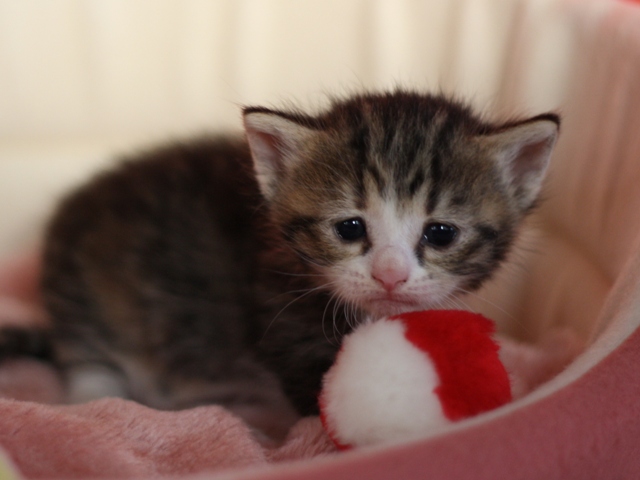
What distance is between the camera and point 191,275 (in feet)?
5.82

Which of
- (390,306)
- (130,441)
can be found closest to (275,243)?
(390,306)

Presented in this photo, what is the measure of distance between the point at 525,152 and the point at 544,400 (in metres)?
0.68

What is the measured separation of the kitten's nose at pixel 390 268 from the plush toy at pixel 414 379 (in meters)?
0.12

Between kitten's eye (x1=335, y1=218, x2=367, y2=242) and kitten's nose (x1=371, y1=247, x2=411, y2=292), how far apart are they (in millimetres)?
91

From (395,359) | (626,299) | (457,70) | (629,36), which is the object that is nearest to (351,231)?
(395,359)

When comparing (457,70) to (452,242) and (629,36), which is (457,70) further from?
Answer: (452,242)

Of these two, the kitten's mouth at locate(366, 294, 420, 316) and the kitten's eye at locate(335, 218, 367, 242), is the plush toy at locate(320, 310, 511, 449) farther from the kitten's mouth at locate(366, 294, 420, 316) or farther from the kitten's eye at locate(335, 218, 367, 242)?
the kitten's eye at locate(335, 218, 367, 242)

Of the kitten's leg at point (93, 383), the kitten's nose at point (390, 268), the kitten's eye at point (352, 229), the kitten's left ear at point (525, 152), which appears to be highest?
the kitten's left ear at point (525, 152)

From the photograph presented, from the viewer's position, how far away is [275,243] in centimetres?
164

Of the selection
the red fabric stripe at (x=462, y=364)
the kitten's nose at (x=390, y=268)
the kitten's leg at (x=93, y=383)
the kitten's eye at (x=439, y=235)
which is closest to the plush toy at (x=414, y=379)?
the red fabric stripe at (x=462, y=364)

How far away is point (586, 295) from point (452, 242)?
646mm

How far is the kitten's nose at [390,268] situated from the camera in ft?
4.20

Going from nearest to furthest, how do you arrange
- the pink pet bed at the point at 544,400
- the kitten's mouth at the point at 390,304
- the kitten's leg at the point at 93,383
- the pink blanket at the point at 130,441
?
the pink pet bed at the point at 544,400 < the pink blanket at the point at 130,441 < the kitten's mouth at the point at 390,304 < the kitten's leg at the point at 93,383

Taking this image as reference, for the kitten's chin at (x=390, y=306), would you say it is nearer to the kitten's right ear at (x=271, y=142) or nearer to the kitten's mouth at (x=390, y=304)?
the kitten's mouth at (x=390, y=304)
